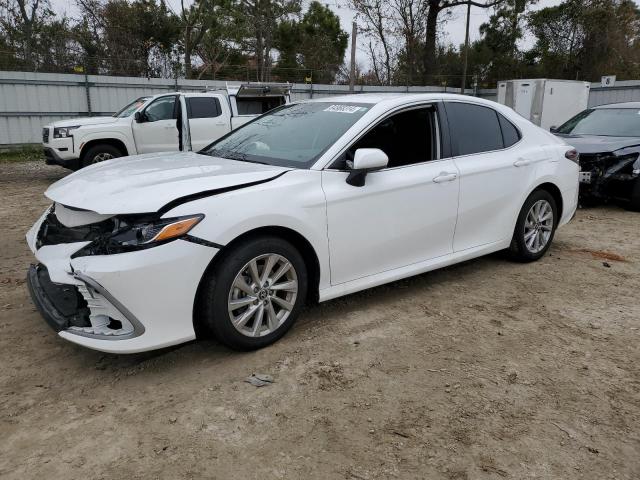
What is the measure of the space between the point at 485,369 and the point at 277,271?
1.39 m

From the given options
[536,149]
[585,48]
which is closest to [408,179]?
[536,149]

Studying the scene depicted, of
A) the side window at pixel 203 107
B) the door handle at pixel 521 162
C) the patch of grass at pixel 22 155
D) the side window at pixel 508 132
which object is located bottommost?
the patch of grass at pixel 22 155

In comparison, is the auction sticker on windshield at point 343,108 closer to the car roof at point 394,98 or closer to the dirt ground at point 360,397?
the car roof at point 394,98

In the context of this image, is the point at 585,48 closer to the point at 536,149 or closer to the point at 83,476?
the point at 536,149

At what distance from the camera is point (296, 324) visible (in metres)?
3.73

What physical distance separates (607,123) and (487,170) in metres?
5.31

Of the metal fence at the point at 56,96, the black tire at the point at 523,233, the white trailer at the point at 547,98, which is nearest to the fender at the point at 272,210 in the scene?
the black tire at the point at 523,233

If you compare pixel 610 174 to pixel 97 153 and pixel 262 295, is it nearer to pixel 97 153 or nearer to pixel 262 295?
pixel 262 295

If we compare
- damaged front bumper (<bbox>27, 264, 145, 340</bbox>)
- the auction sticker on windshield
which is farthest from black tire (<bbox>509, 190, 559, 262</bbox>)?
damaged front bumper (<bbox>27, 264, 145, 340</bbox>)

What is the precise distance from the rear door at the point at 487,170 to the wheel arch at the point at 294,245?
143 cm

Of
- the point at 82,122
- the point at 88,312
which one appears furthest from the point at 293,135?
the point at 82,122

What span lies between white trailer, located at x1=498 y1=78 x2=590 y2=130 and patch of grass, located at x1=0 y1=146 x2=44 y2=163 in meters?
15.1

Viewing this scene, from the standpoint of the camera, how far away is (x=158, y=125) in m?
10.6

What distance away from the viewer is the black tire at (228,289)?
3.02 metres
